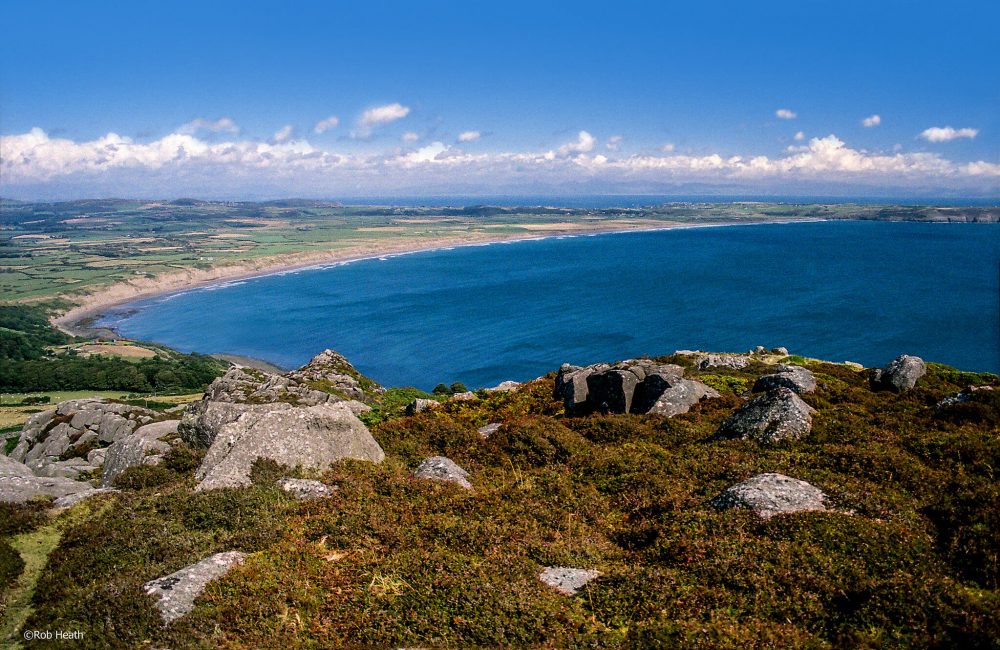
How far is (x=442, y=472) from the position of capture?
18016 mm

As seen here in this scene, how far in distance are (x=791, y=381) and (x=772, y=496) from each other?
46.3ft

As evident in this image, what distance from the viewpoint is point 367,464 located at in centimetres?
1891

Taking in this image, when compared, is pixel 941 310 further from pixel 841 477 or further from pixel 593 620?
pixel 593 620

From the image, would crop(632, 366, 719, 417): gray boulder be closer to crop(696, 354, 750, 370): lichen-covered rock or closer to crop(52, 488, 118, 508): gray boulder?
crop(696, 354, 750, 370): lichen-covered rock

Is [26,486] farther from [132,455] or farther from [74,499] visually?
[132,455]

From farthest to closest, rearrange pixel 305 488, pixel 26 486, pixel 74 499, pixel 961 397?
pixel 961 397, pixel 26 486, pixel 74 499, pixel 305 488

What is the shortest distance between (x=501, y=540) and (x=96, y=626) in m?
7.96

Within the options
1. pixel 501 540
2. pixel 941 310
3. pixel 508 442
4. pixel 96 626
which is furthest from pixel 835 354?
pixel 96 626

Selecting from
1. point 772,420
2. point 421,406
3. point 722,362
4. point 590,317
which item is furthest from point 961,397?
point 590,317

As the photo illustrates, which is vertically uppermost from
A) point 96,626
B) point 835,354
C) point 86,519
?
point 96,626

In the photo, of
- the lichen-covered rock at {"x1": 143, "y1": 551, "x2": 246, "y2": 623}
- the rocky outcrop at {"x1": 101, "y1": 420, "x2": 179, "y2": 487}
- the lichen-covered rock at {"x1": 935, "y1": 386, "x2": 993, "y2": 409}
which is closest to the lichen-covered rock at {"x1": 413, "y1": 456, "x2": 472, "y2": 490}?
the lichen-covered rock at {"x1": 143, "y1": 551, "x2": 246, "y2": 623}

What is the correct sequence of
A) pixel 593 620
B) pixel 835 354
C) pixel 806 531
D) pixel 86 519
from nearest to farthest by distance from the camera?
1. pixel 593 620
2. pixel 806 531
3. pixel 86 519
4. pixel 835 354

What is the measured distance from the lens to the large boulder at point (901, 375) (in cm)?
2759

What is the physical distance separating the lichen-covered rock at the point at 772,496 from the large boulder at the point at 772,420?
16.9 feet
